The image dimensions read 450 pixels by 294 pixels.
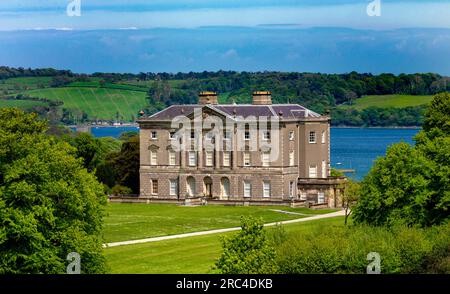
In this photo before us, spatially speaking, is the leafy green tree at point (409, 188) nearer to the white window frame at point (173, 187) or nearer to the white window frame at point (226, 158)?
the white window frame at point (226, 158)

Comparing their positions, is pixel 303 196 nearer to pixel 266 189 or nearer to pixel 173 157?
pixel 266 189

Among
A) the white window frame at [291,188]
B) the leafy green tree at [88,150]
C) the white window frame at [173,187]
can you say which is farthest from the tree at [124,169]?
the white window frame at [291,188]

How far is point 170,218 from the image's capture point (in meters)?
80.1

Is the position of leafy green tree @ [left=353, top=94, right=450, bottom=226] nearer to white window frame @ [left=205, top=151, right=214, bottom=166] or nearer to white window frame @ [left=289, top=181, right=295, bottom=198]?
white window frame @ [left=289, top=181, right=295, bottom=198]

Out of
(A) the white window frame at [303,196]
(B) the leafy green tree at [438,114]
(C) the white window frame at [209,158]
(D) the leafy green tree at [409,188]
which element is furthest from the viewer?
(C) the white window frame at [209,158]

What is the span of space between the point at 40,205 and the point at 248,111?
4498 cm

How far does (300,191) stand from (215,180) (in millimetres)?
6119

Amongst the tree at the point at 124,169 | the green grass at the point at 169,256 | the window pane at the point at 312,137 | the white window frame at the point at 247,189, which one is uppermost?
the window pane at the point at 312,137

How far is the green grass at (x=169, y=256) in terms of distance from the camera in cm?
5600

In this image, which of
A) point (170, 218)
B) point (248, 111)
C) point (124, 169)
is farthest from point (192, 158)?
point (170, 218)

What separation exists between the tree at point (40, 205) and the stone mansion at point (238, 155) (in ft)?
128

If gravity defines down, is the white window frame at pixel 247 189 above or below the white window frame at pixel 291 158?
below

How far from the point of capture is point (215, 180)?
9344cm
